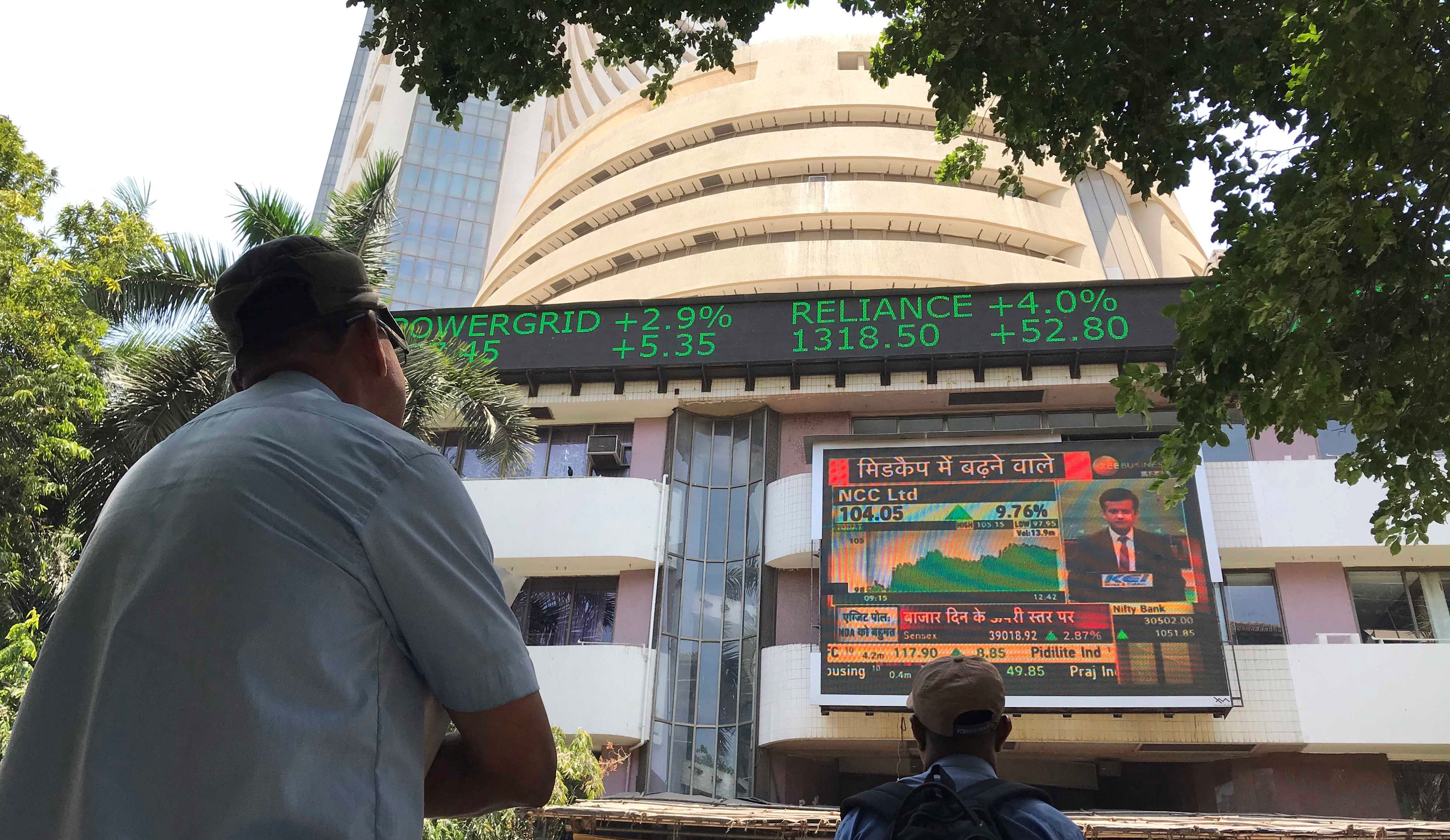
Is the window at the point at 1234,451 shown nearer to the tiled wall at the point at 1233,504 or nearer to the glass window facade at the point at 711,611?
the tiled wall at the point at 1233,504

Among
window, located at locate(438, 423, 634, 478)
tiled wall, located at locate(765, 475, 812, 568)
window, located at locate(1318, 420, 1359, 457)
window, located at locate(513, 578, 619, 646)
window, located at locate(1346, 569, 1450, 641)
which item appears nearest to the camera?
window, located at locate(1346, 569, 1450, 641)

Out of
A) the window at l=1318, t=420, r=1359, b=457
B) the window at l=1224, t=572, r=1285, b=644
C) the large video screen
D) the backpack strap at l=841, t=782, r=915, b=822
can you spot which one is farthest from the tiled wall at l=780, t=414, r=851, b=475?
the backpack strap at l=841, t=782, r=915, b=822

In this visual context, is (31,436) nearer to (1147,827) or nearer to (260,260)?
(260,260)

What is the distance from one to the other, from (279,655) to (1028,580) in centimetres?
1666

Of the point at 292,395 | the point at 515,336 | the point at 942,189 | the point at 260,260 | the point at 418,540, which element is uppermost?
the point at 942,189

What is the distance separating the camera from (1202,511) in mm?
16891

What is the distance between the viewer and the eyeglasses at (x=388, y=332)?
51.1 inches

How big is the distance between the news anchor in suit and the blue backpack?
49.1 ft

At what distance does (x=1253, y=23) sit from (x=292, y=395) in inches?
247

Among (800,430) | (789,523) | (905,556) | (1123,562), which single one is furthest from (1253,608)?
(800,430)

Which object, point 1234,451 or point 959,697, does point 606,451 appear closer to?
point 1234,451

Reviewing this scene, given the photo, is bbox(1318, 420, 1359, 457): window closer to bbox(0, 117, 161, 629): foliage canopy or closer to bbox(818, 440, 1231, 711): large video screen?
bbox(818, 440, 1231, 711): large video screen

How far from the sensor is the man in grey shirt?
0.92 metres

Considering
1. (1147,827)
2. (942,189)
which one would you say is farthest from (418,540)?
(942,189)
